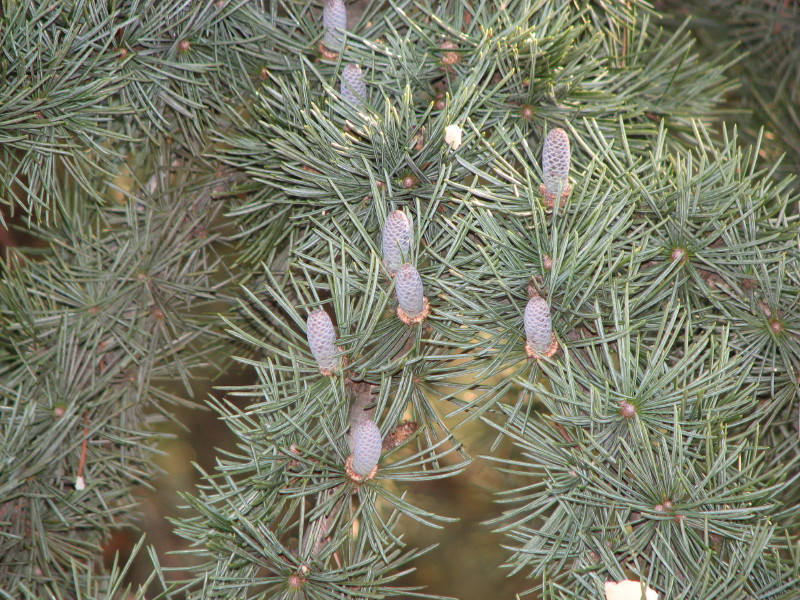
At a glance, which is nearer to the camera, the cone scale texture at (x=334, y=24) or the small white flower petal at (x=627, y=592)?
the small white flower petal at (x=627, y=592)

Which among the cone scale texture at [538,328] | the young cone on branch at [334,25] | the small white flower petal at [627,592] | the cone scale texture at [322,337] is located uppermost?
the young cone on branch at [334,25]

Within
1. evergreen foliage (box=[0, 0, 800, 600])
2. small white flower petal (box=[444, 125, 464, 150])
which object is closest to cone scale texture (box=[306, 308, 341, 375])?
evergreen foliage (box=[0, 0, 800, 600])

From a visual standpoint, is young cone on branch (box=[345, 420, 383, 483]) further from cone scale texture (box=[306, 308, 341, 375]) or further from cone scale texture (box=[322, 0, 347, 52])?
cone scale texture (box=[322, 0, 347, 52])

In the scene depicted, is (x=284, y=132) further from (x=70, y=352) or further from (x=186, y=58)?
(x=70, y=352)

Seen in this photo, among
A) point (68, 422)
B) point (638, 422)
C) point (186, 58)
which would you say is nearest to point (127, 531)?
point (68, 422)

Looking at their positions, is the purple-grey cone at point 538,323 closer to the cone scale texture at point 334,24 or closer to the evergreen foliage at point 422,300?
the evergreen foliage at point 422,300

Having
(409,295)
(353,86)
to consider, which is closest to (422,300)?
(409,295)

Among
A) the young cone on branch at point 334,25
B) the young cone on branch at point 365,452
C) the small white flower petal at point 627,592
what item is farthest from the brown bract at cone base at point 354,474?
the young cone on branch at point 334,25
